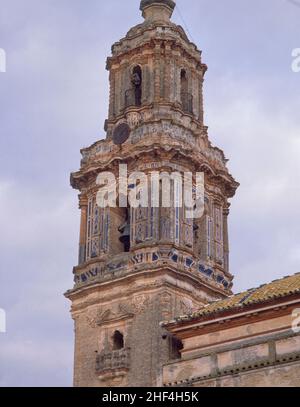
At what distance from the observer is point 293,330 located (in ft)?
97.8

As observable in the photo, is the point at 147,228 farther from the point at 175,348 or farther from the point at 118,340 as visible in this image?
the point at 175,348

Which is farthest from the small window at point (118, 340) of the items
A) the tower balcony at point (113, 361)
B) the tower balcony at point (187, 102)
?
the tower balcony at point (187, 102)

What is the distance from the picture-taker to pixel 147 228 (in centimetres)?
3856

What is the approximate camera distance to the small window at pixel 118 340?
123ft

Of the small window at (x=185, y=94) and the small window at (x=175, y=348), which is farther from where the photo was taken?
the small window at (x=185, y=94)

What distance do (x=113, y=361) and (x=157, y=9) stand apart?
1642 centimetres

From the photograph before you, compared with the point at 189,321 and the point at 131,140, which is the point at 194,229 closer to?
the point at 131,140

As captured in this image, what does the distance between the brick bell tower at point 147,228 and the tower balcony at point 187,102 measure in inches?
1.6

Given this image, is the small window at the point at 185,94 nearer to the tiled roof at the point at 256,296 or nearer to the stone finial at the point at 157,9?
the stone finial at the point at 157,9

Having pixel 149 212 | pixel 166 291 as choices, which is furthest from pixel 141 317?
pixel 149 212

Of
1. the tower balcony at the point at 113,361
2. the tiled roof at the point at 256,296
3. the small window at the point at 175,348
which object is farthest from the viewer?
the tower balcony at the point at 113,361

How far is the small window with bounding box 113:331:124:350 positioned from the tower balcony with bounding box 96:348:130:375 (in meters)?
0.59

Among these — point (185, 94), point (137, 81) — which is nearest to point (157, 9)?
point (137, 81)
